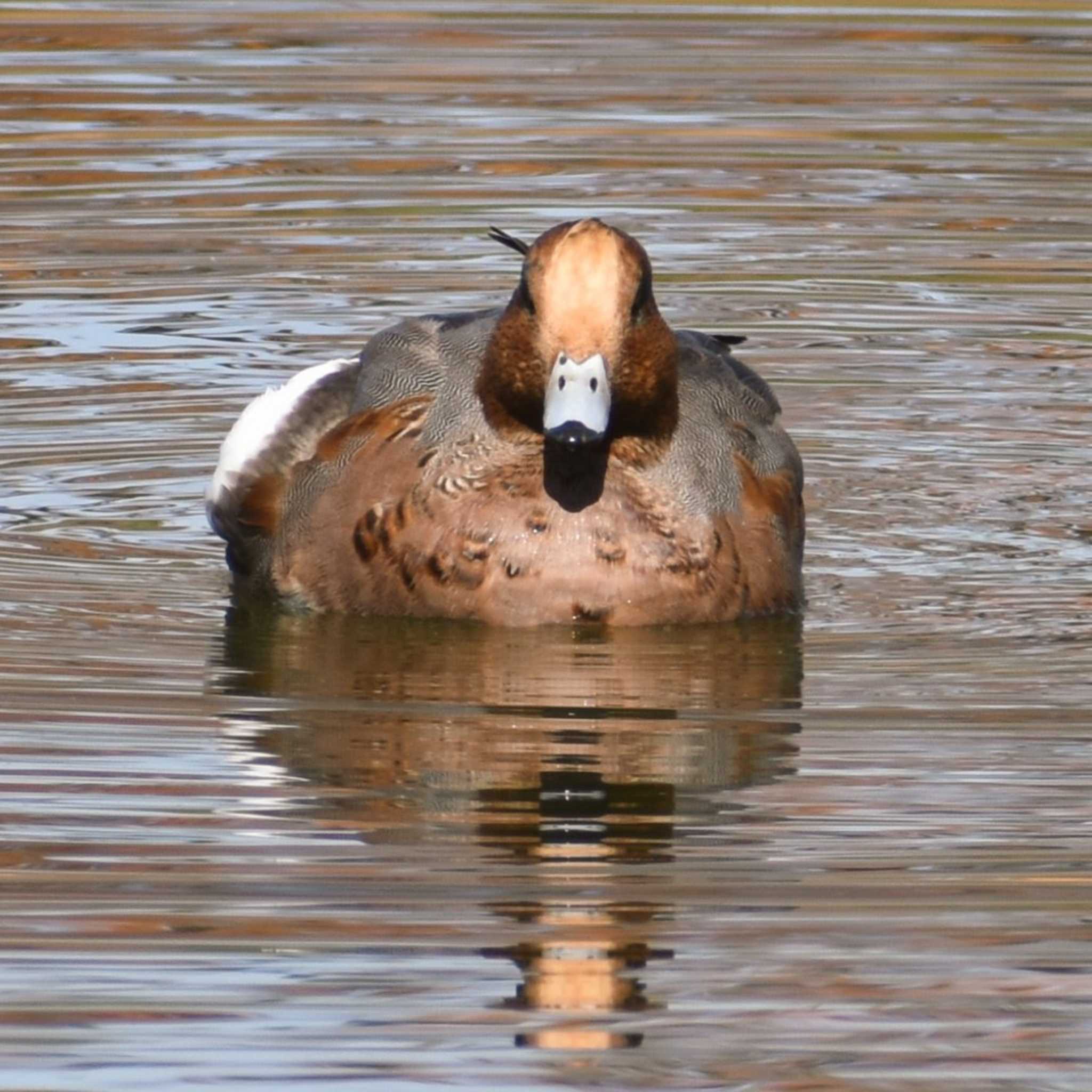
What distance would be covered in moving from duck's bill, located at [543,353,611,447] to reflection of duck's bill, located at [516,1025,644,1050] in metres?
2.08

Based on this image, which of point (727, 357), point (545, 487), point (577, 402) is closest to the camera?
point (577, 402)

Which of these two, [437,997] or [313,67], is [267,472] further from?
[313,67]

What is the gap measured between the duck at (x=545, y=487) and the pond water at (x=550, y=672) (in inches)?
4.5

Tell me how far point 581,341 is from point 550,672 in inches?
29.1

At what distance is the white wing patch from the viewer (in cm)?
800

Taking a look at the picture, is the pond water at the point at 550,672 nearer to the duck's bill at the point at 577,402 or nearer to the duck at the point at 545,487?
the duck at the point at 545,487

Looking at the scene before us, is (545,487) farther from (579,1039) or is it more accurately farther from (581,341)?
(579,1039)

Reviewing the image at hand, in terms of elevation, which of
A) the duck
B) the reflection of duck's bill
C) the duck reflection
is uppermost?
the duck

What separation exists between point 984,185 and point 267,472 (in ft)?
19.4

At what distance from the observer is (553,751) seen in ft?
20.4

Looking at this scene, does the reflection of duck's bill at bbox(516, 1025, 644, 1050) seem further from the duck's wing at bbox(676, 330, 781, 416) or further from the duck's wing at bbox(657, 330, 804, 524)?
the duck's wing at bbox(676, 330, 781, 416)

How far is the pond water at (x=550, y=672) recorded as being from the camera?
4.82m

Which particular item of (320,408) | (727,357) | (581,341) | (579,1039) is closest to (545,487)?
(581,341)

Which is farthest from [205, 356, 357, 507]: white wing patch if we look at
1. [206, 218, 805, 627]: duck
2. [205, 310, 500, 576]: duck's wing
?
[206, 218, 805, 627]: duck
